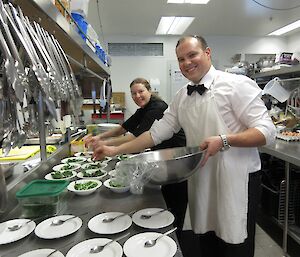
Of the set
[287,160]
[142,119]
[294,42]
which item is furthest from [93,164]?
[294,42]

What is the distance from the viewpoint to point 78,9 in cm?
154

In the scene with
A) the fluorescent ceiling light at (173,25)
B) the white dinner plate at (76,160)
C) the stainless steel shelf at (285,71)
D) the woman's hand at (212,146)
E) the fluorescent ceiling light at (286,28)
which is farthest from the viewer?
the fluorescent ceiling light at (286,28)

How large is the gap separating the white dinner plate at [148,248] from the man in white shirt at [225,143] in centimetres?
49

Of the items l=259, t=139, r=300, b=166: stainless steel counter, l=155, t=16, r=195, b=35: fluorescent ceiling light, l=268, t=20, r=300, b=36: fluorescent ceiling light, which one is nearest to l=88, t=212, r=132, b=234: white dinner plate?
l=259, t=139, r=300, b=166: stainless steel counter

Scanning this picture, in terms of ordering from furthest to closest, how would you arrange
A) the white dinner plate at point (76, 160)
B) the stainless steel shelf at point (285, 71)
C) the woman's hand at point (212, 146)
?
the stainless steel shelf at point (285, 71)
the white dinner plate at point (76, 160)
the woman's hand at point (212, 146)

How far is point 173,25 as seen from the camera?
5219 millimetres

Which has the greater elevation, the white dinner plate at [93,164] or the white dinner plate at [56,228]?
the white dinner plate at [93,164]

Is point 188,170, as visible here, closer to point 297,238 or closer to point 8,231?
point 8,231

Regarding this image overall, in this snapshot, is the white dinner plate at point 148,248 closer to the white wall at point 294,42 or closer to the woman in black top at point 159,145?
the woman in black top at point 159,145

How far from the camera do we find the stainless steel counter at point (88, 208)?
86cm

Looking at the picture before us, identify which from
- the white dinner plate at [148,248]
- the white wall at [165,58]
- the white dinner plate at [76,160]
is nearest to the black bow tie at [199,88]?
the white dinner plate at [148,248]

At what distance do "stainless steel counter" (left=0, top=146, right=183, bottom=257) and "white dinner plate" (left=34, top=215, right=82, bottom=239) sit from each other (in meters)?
0.02

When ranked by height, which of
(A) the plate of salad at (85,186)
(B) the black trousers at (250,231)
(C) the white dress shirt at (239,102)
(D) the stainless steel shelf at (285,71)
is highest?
(D) the stainless steel shelf at (285,71)

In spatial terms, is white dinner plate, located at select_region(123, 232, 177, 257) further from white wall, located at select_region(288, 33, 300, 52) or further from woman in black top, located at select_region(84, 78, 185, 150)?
white wall, located at select_region(288, 33, 300, 52)
